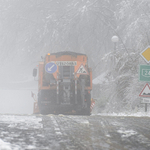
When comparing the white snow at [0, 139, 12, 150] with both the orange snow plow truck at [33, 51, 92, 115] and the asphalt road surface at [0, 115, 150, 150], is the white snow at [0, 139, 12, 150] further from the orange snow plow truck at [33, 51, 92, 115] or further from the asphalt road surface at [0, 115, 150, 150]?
the orange snow plow truck at [33, 51, 92, 115]

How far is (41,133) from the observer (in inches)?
191

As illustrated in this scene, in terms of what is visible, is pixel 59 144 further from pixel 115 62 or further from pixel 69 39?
pixel 69 39

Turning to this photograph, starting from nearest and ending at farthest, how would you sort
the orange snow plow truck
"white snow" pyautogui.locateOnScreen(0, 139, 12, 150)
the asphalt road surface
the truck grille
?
1. "white snow" pyautogui.locateOnScreen(0, 139, 12, 150)
2. the asphalt road surface
3. the orange snow plow truck
4. the truck grille

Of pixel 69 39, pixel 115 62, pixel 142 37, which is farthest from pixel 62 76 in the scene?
pixel 69 39

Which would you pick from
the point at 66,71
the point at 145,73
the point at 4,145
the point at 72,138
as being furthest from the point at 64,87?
the point at 4,145

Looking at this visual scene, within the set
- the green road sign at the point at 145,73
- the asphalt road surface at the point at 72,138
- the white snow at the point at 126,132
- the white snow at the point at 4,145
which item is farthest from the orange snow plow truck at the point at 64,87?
the white snow at the point at 4,145

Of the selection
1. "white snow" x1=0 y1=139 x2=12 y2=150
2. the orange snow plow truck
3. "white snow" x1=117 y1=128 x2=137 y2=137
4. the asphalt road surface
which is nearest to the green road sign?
the orange snow plow truck

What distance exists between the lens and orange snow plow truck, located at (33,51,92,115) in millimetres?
13391

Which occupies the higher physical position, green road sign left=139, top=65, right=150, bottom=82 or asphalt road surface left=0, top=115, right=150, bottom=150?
green road sign left=139, top=65, right=150, bottom=82

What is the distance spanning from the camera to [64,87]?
13.5 meters

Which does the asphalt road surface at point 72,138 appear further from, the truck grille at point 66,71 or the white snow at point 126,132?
the truck grille at point 66,71

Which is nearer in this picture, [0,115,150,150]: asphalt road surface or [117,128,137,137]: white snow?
[0,115,150,150]: asphalt road surface

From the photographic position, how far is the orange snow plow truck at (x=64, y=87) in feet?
43.9

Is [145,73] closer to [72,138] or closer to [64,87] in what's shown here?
[64,87]
